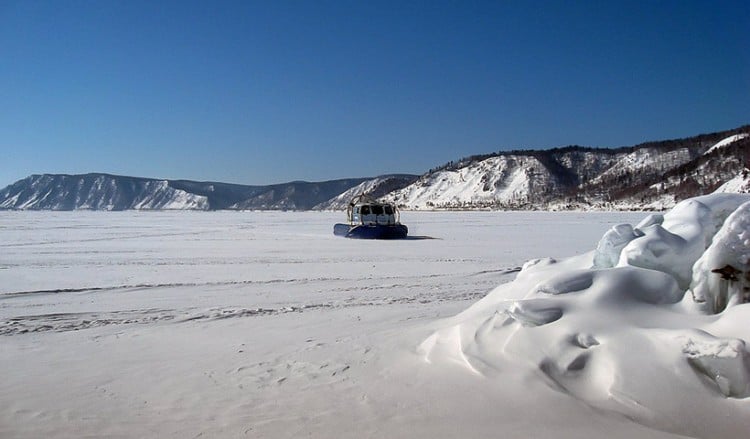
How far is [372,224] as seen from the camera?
31.9 meters

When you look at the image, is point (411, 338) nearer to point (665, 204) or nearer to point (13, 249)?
point (13, 249)

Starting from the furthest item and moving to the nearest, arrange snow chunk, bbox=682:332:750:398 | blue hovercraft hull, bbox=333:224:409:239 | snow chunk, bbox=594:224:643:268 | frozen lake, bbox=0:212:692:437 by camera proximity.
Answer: blue hovercraft hull, bbox=333:224:409:239 < snow chunk, bbox=594:224:643:268 < frozen lake, bbox=0:212:692:437 < snow chunk, bbox=682:332:750:398

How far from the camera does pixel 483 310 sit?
22.2 ft

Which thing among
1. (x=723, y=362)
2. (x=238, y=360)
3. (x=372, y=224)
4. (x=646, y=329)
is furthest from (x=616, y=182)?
(x=238, y=360)

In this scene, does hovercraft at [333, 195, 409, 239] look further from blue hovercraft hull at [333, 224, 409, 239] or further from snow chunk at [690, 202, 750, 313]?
snow chunk at [690, 202, 750, 313]

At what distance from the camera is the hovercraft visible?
2956 cm

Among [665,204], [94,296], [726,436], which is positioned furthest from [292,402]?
[665,204]

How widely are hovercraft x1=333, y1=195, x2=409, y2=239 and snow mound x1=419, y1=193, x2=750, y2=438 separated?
22.5 meters

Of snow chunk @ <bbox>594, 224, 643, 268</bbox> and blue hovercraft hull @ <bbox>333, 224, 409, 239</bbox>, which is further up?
snow chunk @ <bbox>594, 224, 643, 268</bbox>

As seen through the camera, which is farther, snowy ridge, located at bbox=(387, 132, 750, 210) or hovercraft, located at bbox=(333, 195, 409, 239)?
snowy ridge, located at bbox=(387, 132, 750, 210)

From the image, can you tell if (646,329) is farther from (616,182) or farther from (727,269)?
(616,182)

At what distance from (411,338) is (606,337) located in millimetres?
2437

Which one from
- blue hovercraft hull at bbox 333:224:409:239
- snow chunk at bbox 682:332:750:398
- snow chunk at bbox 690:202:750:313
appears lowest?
blue hovercraft hull at bbox 333:224:409:239

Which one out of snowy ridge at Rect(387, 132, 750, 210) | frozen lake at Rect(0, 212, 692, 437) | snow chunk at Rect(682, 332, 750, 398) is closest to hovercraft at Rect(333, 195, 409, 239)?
frozen lake at Rect(0, 212, 692, 437)
